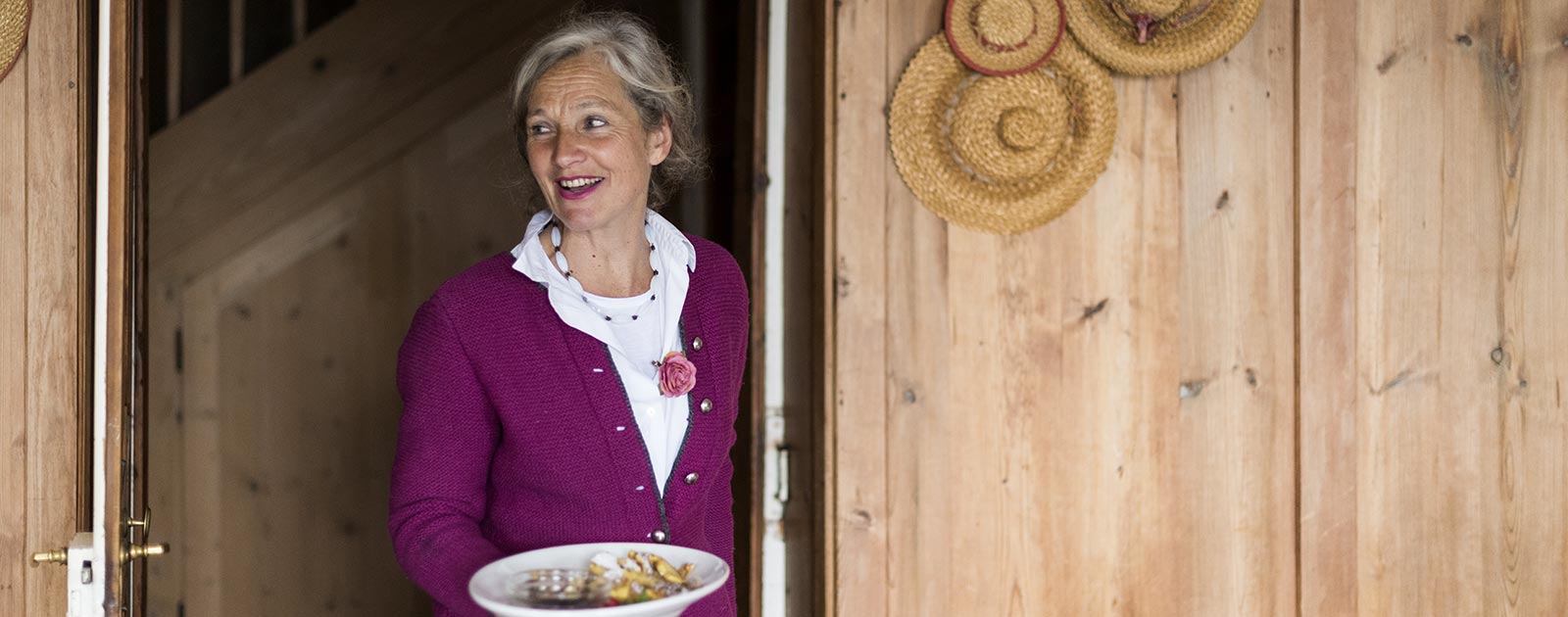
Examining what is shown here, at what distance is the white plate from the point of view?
1.10 meters

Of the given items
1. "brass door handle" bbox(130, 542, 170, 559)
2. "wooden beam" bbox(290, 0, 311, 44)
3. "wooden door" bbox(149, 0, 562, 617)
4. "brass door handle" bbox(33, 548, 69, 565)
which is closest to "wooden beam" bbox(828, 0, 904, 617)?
"brass door handle" bbox(130, 542, 170, 559)

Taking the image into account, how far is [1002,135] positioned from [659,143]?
0.53 metres

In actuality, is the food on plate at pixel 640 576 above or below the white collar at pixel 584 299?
below

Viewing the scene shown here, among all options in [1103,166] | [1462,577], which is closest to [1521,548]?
[1462,577]

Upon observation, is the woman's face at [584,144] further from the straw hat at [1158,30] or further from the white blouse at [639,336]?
the straw hat at [1158,30]

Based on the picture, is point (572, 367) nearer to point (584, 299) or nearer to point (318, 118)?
Result: point (584, 299)

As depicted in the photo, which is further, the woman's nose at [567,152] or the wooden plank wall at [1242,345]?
the wooden plank wall at [1242,345]

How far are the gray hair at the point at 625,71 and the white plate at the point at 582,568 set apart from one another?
0.57 metres

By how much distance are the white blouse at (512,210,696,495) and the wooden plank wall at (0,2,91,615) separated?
696mm

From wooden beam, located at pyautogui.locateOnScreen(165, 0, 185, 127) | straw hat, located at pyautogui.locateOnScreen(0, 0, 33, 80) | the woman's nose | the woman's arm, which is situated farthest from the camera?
wooden beam, located at pyautogui.locateOnScreen(165, 0, 185, 127)

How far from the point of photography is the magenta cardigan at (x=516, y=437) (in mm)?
1440

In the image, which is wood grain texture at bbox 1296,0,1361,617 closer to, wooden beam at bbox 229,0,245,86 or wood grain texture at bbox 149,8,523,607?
wood grain texture at bbox 149,8,523,607

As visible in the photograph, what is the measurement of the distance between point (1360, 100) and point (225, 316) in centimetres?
250

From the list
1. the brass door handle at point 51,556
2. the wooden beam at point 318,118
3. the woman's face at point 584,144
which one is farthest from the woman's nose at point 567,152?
the wooden beam at point 318,118
